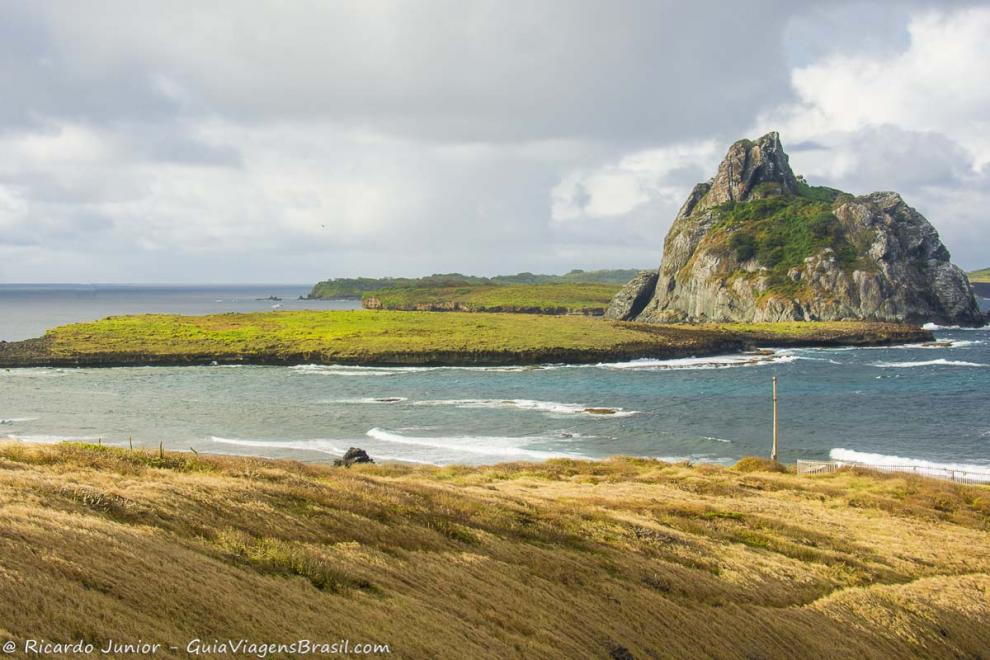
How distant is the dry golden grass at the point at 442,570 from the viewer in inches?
430

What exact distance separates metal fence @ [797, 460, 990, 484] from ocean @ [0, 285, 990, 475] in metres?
3.21

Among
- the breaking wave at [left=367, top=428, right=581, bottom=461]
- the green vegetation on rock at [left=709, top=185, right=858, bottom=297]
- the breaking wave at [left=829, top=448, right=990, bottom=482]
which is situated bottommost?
the breaking wave at [left=829, top=448, right=990, bottom=482]

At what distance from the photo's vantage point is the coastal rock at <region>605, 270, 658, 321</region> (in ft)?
611

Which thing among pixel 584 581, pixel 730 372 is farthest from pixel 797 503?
pixel 730 372

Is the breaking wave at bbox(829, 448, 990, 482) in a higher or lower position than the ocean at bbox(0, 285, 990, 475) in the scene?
lower

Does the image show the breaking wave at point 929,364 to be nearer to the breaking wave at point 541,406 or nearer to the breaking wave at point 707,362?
the breaking wave at point 707,362

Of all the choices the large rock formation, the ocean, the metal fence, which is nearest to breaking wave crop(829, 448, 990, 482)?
the metal fence

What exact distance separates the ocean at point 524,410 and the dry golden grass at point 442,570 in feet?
88.0

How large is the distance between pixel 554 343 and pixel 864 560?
299ft

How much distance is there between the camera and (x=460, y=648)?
11430mm

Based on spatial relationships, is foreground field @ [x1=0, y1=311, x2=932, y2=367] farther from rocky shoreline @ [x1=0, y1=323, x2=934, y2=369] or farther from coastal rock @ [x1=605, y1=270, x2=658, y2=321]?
coastal rock @ [x1=605, y1=270, x2=658, y2=321]

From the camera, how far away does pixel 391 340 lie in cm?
11331

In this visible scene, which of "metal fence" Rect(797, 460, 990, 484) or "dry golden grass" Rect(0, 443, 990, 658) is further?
"metal fence" Rect(797, 460, 990, 484)

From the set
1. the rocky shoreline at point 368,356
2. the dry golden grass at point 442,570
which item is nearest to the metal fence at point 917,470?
the dry golden grass at point 442,570
